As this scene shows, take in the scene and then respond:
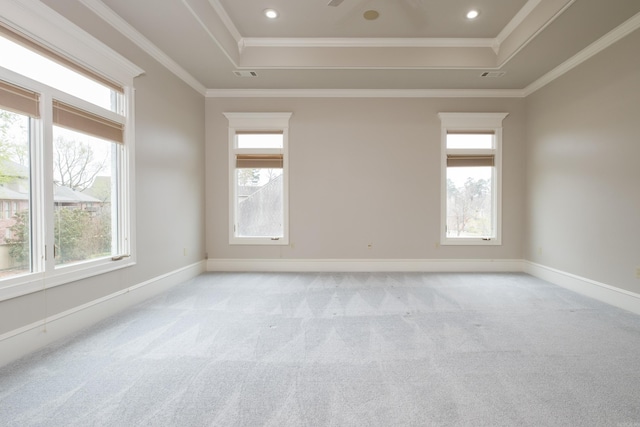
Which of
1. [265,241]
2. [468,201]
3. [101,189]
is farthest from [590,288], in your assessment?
[101,189]

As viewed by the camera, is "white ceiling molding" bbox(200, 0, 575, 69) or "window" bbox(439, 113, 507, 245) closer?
"white ceiling molding" bbox(200, 0, 575, 69)

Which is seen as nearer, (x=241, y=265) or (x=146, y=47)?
(x=146, y=47)

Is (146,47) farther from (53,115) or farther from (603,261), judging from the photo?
(603,261)

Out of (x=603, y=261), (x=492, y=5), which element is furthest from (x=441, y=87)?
(x=603, y=261)

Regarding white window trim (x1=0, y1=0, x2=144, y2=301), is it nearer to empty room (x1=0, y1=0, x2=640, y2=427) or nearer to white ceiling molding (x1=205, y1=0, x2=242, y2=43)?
empty room (x1=0, y1=0, x2=640, y2=427)

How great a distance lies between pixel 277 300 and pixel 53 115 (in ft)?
8.73

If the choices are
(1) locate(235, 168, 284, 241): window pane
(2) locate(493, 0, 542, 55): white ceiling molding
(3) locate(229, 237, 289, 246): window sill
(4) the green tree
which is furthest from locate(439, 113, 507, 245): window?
(4) the green tree

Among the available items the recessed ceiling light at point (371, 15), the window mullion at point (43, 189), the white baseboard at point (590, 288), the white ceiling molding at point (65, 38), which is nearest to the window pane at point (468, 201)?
the white baseboard at point (590, 288)

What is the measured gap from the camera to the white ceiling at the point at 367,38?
279cm

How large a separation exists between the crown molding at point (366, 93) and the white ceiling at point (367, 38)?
19 cm

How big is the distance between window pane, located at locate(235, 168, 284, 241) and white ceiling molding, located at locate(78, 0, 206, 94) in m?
1.54

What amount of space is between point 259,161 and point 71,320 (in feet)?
10.0

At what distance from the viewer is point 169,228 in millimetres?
3668

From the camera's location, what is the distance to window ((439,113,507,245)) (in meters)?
4.54
